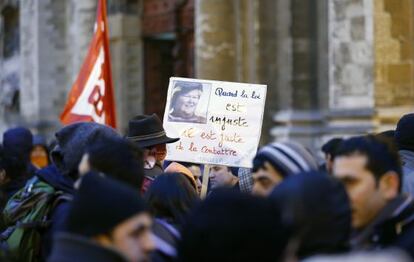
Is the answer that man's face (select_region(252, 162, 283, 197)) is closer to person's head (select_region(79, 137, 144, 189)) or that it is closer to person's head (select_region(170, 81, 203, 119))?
person's head (select_region(79, 137, 144, 189))

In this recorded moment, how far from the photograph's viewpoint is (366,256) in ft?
10.1

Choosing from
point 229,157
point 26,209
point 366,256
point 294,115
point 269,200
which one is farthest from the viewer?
point 294,115

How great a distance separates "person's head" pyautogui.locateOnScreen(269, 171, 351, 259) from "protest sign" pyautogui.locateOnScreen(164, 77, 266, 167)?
11.4 feet

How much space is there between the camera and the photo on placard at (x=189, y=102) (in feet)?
25.3

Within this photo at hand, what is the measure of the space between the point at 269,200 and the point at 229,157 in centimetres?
397

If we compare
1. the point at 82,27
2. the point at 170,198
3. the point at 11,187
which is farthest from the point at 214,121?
the point at 82,27

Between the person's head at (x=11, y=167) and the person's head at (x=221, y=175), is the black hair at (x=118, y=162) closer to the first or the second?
the person's head at (x=221, y=175)

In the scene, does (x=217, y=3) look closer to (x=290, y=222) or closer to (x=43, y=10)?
(x=43, y=10)

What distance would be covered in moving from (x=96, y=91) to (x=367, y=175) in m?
6.41

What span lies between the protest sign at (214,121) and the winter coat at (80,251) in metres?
3.71

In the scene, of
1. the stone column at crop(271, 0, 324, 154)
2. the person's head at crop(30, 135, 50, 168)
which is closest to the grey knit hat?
the person's head at crop(30, 135, 50, 168)

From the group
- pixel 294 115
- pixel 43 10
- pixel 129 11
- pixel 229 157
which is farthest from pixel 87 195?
pixel 43 10

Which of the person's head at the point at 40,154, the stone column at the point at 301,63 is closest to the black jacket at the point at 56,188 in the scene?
the person's head at the point at 40,154

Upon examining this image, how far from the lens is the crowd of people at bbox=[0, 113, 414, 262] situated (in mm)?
3324
